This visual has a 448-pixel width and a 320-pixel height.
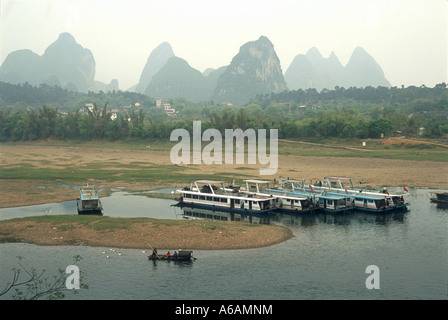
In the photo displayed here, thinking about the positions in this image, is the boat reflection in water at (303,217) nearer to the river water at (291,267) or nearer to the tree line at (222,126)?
the river water at (291,267)

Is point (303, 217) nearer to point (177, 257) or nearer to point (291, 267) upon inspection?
point (291, 267)

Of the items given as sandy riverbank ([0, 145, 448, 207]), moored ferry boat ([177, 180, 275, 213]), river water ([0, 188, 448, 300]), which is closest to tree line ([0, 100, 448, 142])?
sandy riverbank ([0, 145, 448, 207])

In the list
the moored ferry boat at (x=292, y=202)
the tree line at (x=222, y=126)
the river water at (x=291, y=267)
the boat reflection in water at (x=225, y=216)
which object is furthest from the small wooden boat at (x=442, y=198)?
the tree line at (x=222, y=126)

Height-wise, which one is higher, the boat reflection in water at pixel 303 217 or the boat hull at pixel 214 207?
the boat hull at pixel 214 207

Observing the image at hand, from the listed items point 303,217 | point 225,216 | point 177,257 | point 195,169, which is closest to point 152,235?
point 177,257

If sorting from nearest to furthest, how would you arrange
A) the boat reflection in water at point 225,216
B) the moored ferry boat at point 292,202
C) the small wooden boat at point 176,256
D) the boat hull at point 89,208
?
the small wooden boat at point 176,256, the boat reflection in water at point 225,216, the boat hull at point 89,208, the moored ferry boat at point 292,202

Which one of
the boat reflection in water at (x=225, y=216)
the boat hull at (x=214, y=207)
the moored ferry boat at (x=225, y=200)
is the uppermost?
the moored ferry boat at (x=225, y=200)
